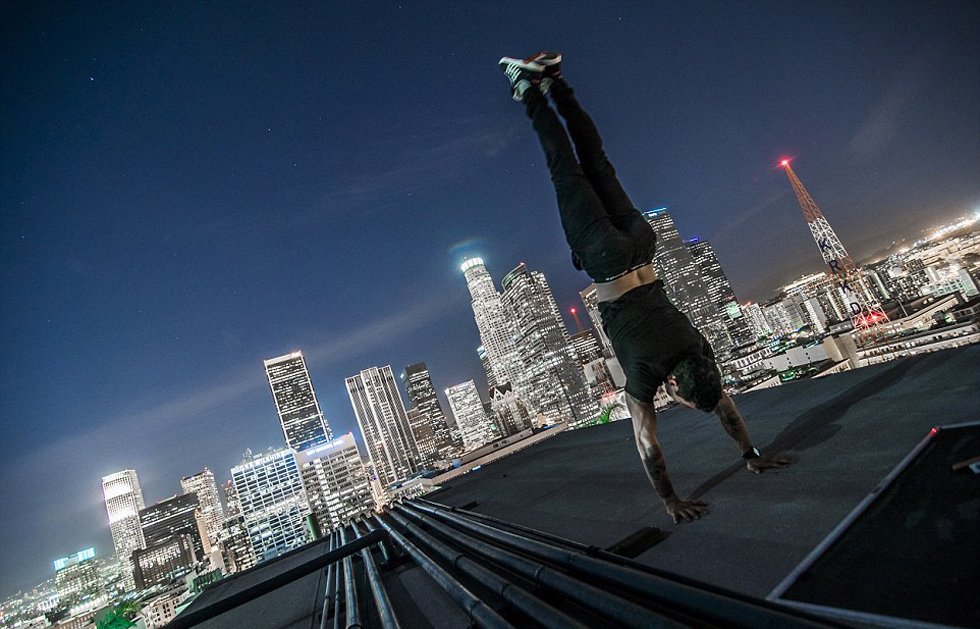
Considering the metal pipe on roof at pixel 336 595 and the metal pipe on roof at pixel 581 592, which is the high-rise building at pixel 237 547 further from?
the metal pipe on roof at pixel 581 592

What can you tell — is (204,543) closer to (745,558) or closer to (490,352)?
(490,352)

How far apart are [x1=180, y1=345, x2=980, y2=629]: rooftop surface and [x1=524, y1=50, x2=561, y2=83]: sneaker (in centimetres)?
324

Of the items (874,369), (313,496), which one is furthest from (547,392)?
(874,369)

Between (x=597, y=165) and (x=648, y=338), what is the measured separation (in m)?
1.41

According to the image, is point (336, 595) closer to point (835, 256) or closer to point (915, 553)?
point (915, 553)

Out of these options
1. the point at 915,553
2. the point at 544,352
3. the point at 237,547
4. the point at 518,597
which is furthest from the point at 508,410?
the point at 915,553

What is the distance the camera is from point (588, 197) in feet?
8.86

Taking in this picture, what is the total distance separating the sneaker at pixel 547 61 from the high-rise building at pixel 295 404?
173257mm

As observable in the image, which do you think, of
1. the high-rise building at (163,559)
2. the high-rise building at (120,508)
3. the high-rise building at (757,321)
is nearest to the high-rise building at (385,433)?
the high-rise building at (163,559)

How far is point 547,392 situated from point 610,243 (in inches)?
5187

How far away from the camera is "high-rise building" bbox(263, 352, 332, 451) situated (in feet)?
512

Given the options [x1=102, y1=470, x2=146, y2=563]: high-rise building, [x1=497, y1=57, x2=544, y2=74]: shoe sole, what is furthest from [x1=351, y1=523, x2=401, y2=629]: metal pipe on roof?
[x1=102, y1=470, x2=146, y2=563]: high-rise building

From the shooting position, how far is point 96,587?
115438 mm

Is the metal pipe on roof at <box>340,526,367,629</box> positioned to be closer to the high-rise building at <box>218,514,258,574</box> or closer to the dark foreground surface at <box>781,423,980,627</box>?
the dark foreground surface at <box>781,423,980,627</box>
